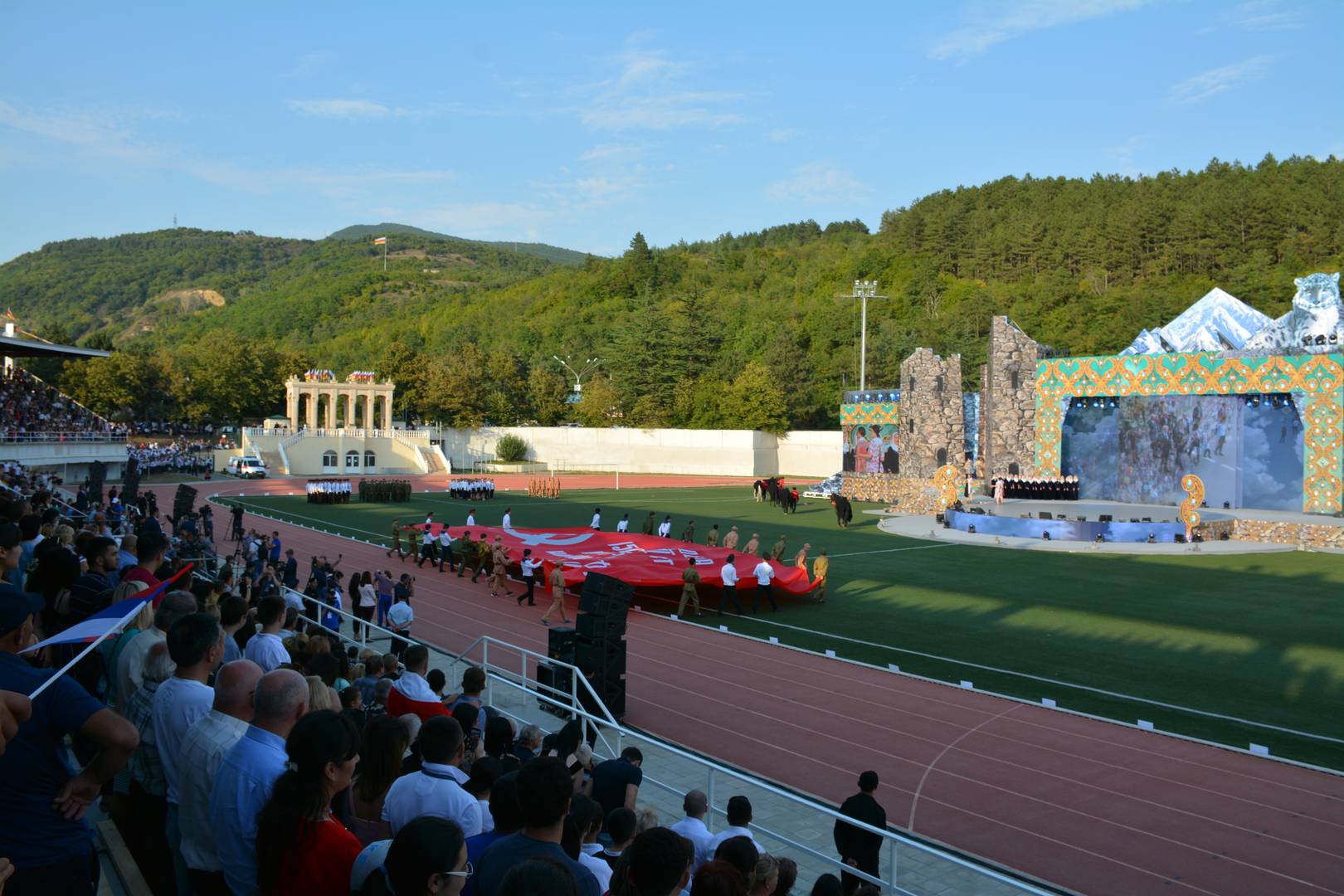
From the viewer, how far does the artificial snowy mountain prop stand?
42.3m

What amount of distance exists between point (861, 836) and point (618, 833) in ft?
9.45

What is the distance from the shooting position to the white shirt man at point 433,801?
4473 mm

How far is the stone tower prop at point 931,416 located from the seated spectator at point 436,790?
43.3 metres

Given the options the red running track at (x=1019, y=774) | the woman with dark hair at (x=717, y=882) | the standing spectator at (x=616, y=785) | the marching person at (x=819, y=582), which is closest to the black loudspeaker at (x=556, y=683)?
the red running track at (x=1019, y=774)

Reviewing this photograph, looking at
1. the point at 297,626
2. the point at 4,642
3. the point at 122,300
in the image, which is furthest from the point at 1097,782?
the point at 122,300

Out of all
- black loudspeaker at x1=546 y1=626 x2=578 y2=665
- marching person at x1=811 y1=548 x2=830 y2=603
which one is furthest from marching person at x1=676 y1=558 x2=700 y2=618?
black loudspeaker at x1=546 y1=626 x2=578 y2=665

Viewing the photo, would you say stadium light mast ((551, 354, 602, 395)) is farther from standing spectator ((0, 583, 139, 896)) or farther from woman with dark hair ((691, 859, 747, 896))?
woman with dark hair ((691, 859, 747, 896))

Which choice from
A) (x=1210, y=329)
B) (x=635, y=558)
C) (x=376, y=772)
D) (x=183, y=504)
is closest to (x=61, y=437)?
(x=183, y=504)

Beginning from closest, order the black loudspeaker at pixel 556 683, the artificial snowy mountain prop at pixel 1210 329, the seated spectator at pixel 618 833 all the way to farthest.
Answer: the seated spectator at pixel 618 833 < the black loudspeaker at pixel 556 683 < the artificial snowy mountain prop at pixel 1210 329

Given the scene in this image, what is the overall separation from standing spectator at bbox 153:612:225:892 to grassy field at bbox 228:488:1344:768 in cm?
1182

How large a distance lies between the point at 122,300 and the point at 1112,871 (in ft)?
713

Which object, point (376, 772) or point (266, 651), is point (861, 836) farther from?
point (266, 651)

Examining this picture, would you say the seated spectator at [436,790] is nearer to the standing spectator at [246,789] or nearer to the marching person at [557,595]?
the standing spectator at [246,789]

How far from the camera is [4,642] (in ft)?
13.1
